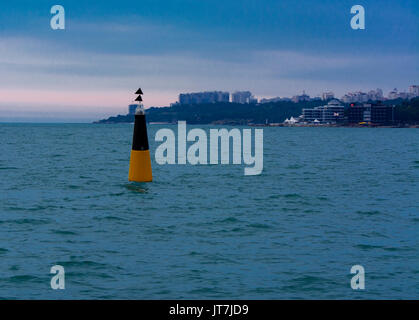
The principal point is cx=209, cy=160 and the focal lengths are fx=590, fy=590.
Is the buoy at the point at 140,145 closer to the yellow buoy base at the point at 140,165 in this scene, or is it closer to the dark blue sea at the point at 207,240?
the yellow buoy base at the point at 140,165

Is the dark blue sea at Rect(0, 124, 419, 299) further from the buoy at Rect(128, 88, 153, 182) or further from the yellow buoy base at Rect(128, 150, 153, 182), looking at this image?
the buoy at Rect(128, 88, 153, 182)

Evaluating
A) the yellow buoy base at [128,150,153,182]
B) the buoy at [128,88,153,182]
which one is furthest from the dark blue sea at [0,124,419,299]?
the buoy at [128,88,153,182]

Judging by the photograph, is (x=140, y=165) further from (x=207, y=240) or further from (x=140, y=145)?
(x=207, y=240)

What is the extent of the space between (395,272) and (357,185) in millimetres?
19809

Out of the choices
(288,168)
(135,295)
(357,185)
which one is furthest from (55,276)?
(288,168)

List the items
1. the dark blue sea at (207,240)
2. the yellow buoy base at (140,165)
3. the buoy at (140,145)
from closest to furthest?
the dark blue sea at (207,240) < the buoy at (140,145) < the yellow buoy base at (140,165)

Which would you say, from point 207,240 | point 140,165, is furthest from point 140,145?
point 207,240

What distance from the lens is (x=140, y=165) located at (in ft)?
84.3

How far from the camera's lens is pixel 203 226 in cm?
1864

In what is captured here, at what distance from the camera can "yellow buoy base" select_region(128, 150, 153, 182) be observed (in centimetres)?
2511

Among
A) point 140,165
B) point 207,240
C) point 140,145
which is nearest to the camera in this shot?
point 207,240

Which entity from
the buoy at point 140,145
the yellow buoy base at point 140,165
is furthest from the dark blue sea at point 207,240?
the buoy at point 140,145

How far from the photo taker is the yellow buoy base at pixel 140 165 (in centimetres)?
2511
